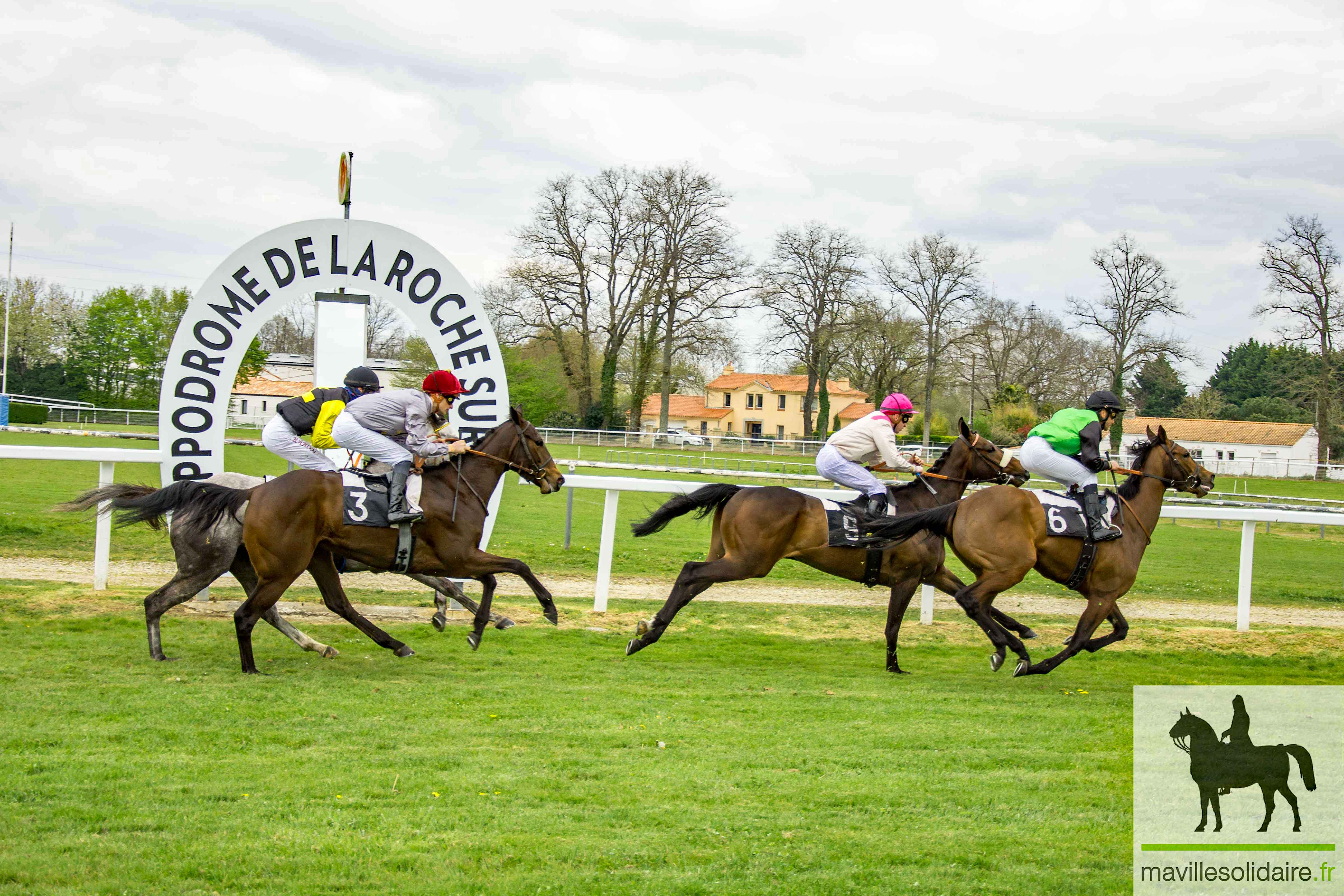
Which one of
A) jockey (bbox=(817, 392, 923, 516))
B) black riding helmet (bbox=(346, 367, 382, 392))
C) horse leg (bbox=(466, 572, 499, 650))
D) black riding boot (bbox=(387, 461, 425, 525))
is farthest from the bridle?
black riding helmet (bbox=(346, 367, 382, 392))

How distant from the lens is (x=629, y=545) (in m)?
15.2

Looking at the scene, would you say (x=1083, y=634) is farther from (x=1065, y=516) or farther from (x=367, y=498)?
(x=367, y=498)

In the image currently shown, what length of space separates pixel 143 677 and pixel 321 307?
14.4ft

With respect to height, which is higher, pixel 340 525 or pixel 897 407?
pixel 897 407

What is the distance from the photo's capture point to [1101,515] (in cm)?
791

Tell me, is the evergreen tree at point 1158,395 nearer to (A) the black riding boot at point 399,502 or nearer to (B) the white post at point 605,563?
(B) the white post at point 605,563

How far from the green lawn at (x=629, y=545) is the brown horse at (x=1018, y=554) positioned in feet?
10.7

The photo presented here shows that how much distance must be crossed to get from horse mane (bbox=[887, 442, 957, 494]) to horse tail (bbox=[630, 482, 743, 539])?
1265 mm

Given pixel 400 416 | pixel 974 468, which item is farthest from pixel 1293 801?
pixel 400 416

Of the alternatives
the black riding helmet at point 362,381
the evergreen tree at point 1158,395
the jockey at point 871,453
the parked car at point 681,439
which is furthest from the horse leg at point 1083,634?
the evergreen tree at point 1158,395

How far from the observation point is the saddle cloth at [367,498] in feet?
23.7

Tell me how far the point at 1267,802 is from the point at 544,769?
293 cm

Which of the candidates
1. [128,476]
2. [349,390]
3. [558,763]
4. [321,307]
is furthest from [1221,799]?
[128,476]

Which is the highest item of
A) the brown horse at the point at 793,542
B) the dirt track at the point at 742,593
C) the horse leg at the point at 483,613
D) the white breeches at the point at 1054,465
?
the white breeches at the point at 1054,465
